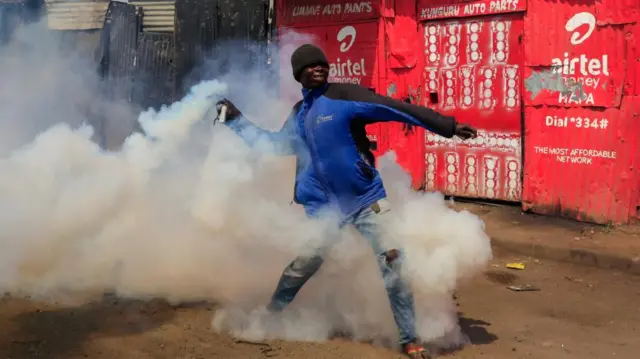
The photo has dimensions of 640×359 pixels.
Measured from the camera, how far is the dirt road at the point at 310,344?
430cm

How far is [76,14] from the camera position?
15141 mm

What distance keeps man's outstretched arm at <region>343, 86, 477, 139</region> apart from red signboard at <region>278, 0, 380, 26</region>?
5.52 m

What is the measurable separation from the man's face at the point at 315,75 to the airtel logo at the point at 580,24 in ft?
13.5

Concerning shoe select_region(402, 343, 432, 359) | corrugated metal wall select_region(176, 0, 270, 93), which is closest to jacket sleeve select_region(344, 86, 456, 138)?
shoe select_region(402, 343, 432, 359)

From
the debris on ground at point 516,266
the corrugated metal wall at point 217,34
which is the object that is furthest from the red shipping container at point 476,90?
the corrugated metal wall at point 217,34

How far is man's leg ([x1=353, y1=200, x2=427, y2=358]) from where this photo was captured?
4.18 meters

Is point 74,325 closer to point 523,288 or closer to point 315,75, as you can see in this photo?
point 315,75

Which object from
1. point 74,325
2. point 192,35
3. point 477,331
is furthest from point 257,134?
point 192,35

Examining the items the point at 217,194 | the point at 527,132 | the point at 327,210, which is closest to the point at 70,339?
the point at 217,194

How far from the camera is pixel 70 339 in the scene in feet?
14.5

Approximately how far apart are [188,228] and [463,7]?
4702 millimetres

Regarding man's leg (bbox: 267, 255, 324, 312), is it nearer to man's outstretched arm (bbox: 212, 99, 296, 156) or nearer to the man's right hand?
man's outstretched arm (bbox: 212, 99, 296, 156)

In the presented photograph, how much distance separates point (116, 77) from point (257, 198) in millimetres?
9221

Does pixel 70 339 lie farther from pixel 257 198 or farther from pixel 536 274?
pixel 536 274
